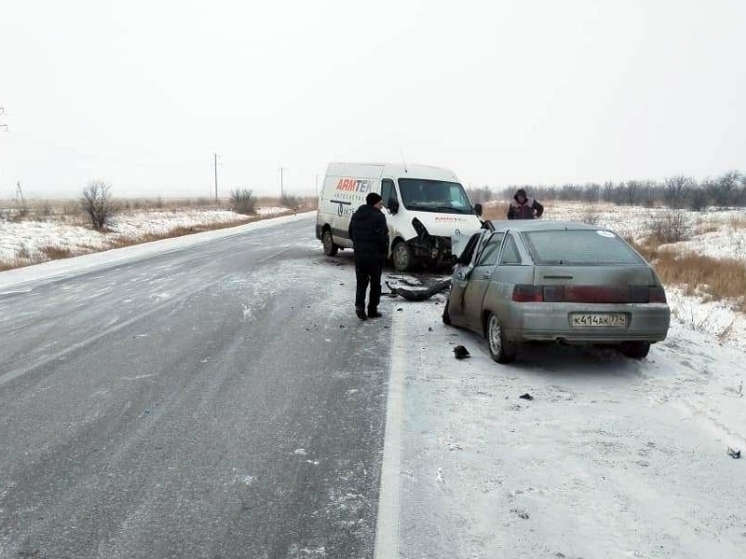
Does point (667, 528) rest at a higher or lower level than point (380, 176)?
lower

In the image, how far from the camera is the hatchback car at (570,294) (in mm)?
5695

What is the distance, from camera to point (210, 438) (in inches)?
168

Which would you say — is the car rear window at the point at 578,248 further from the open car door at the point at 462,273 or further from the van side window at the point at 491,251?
the open car door at the point at 462,273

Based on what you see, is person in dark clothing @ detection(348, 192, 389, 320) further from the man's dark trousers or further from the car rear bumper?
the car rear bumper

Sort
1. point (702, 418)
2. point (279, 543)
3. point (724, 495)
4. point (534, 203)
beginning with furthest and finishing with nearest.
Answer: point (534, 203) < point (702, 418) < point (724, 495) < point (279, 543)

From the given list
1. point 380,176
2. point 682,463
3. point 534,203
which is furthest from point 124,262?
point 682,463

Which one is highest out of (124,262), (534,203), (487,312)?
(534,203)

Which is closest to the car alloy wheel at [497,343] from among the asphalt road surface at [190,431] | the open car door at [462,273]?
the open car door at [462,273]

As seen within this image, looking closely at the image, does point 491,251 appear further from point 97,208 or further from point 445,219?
point 97,208

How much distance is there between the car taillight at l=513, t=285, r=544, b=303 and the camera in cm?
579

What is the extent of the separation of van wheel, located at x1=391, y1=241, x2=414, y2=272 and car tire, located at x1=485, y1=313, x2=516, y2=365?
251 inches

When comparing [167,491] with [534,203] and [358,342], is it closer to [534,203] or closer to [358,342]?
[358,342]

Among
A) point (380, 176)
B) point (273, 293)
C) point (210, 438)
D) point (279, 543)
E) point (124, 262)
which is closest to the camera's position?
point (279, 543)

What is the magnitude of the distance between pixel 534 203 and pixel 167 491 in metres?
10.2
